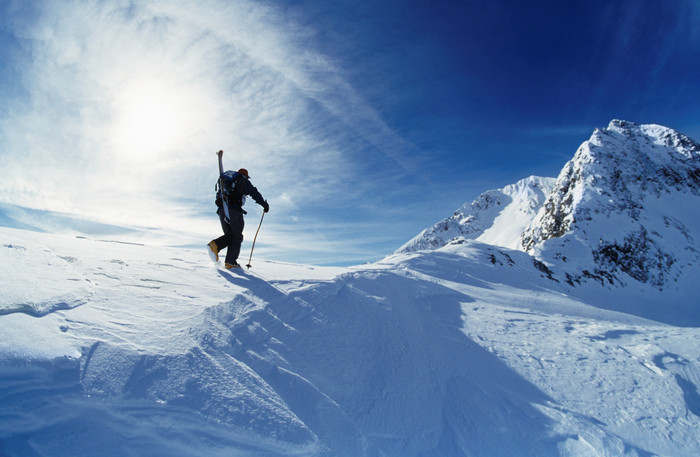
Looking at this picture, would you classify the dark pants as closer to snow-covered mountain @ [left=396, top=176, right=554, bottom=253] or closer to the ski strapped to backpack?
the ski strapped to backpack

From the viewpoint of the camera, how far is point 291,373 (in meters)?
3.61

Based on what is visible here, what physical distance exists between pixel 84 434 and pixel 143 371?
24.2 inches

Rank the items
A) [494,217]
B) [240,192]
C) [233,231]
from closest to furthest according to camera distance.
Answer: [233,231] < [240,192] < [494,217]

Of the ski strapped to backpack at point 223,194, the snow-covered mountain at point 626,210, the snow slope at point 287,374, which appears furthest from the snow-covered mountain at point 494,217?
the ski strapped to backpack at point 223,194

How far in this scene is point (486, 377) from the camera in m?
4.68

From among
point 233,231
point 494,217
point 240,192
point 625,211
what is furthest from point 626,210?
point 494,217

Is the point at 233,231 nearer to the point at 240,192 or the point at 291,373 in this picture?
the point at 240,192

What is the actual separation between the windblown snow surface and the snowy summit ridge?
80.4ft

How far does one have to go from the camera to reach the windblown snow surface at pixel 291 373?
2.47 metres

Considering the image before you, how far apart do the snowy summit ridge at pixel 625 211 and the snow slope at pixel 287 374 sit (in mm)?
24843

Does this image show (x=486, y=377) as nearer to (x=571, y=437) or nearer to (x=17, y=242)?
(x=571, y=437)

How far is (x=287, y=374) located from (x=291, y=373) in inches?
2.2

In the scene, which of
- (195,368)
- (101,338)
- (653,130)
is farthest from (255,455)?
(653,130)

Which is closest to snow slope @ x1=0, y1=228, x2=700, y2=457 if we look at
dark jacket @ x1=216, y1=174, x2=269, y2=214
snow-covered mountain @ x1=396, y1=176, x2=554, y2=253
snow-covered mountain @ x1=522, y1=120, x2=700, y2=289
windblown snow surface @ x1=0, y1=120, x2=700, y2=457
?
windblown snow surface @ x1=0, y1=120, x2=700, y2=457
